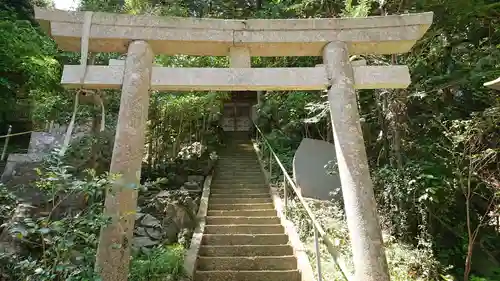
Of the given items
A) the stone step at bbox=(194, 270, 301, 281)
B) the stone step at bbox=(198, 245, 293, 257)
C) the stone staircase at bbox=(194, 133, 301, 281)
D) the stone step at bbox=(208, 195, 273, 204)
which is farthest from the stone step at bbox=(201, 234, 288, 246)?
the stone step at bbox=(208, 195, 273, 204)

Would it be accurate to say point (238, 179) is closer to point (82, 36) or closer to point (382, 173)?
point (382, 173)

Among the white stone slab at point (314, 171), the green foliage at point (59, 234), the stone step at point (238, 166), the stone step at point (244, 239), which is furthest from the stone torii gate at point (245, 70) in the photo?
the stone step at point (238, 166)

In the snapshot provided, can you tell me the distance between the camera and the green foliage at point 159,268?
401 cm

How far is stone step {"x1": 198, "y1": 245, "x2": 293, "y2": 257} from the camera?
206 inches

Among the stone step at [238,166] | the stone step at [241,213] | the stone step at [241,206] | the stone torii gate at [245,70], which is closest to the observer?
the stone torii gate at [245,70]

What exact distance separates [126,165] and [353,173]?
6.64 ft

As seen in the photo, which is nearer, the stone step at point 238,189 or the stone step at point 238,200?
the stone step at point 238,200

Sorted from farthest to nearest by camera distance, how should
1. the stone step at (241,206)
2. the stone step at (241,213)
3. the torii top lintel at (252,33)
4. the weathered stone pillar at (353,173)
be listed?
the stone step at (241,206), the stone step at (241,213), the torii top lintel at (252,33), the weathered stone pillar at (353,173)

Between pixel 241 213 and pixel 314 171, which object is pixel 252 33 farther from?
pixel 314 171

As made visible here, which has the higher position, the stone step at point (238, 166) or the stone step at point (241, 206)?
the stone step at point (238, 166)

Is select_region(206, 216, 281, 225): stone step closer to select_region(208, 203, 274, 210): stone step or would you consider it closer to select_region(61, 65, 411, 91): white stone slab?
select_region(208, 203, 274, 210): stone step

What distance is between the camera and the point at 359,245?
313cm

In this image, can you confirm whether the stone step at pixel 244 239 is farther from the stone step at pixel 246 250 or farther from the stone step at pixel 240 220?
the stone step at pixel 240 220

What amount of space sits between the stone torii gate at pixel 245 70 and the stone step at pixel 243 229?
2801 mm
